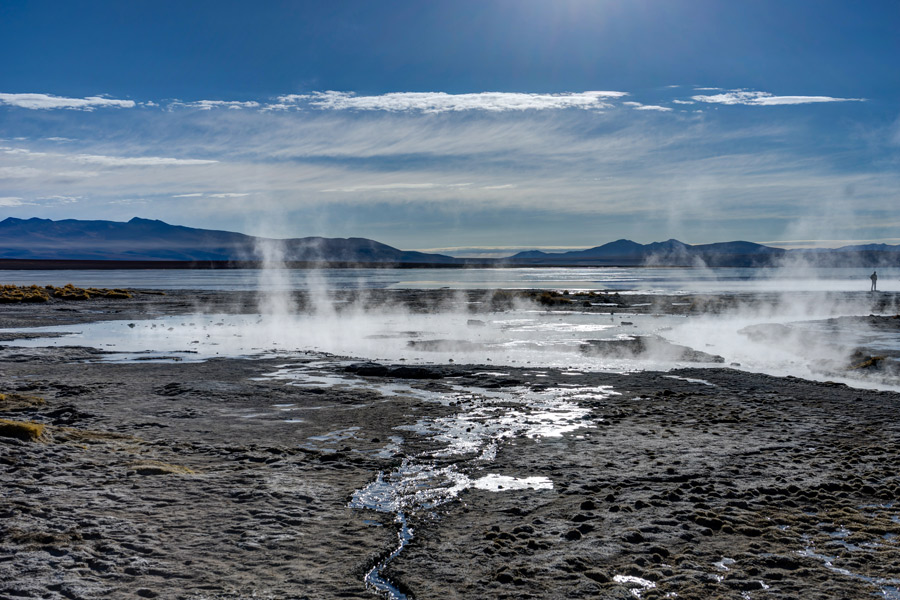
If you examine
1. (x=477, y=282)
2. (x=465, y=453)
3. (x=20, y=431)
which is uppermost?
(x=477, y=282)

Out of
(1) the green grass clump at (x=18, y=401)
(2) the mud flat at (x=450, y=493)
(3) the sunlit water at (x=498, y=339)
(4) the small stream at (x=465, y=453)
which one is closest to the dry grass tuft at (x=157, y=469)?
(2) the mud flat at (x=450, y=493)

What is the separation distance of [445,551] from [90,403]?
11.3 metres

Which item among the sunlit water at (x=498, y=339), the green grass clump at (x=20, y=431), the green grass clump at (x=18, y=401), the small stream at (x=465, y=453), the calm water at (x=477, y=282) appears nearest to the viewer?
the small stream at (x=465, y=453)

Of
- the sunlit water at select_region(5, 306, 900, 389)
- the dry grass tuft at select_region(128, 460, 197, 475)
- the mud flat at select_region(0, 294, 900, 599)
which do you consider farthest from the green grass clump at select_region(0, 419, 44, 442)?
the sunlit water at select_region(5, 306, 900, 389)

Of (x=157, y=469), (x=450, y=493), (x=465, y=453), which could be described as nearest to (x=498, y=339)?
(x=465, y=453)

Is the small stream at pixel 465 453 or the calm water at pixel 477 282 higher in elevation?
the calm water at pixel 477 282

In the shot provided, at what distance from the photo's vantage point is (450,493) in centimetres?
930

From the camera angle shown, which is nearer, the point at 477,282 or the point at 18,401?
the point at 18,401

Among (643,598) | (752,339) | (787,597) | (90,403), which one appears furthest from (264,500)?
(752,339)

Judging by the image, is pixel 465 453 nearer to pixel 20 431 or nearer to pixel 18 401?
pixel 20 431

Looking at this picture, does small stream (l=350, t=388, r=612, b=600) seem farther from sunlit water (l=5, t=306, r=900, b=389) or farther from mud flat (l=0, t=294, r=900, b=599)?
sunlit water (l=5, t=306, r=900, b=389)

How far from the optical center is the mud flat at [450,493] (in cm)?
652

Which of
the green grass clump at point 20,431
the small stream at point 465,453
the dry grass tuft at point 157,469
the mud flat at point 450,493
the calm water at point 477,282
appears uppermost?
the calm water at point 477,282

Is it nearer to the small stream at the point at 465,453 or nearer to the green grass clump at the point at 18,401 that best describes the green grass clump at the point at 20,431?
the green grass clump at the point at 18,401
